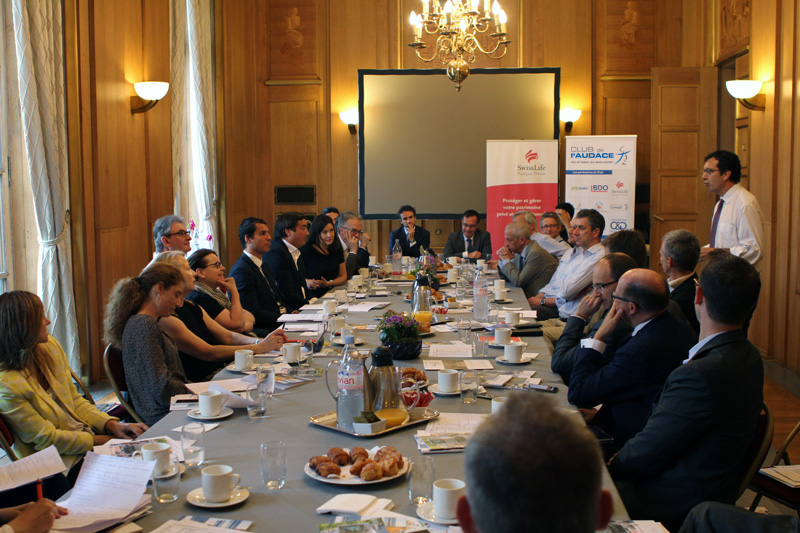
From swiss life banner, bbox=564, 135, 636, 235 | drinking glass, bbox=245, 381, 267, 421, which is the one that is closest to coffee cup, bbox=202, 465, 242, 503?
drinking glass, bbox=245, 381, 267, 421

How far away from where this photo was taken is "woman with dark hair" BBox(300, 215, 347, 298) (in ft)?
22.7

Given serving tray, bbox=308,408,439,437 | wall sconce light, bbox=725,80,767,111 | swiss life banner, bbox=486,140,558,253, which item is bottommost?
serving tray, bbox=308,408,439,437

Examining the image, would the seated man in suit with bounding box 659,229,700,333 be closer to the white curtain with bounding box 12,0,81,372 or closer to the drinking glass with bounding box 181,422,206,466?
the drinking glass with bounding box 181,422,206,466

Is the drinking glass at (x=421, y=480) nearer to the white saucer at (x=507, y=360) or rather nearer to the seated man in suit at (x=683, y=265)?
the white saucer at (x=507, y=360)

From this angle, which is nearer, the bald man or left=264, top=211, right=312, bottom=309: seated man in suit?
the bald man

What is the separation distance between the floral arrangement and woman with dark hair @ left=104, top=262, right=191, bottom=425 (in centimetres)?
89

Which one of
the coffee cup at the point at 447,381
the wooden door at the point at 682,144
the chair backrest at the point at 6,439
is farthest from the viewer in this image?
the wooden door at the point at 682,144

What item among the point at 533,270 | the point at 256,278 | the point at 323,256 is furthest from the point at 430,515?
the point at 323,256

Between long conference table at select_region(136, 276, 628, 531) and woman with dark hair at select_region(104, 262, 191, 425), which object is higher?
woman with dark hair at select_region(104, 262, 191, 425)

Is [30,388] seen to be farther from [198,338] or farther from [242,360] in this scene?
[198,338]

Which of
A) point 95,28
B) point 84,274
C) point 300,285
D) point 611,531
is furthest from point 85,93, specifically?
point 611,531

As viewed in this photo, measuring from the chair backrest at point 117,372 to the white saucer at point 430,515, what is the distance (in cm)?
187

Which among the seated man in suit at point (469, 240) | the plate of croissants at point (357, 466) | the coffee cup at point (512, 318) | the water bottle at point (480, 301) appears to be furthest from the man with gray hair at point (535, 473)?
the seated man in suit at point (469, 240)

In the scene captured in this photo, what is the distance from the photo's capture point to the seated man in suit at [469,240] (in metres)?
8.90
